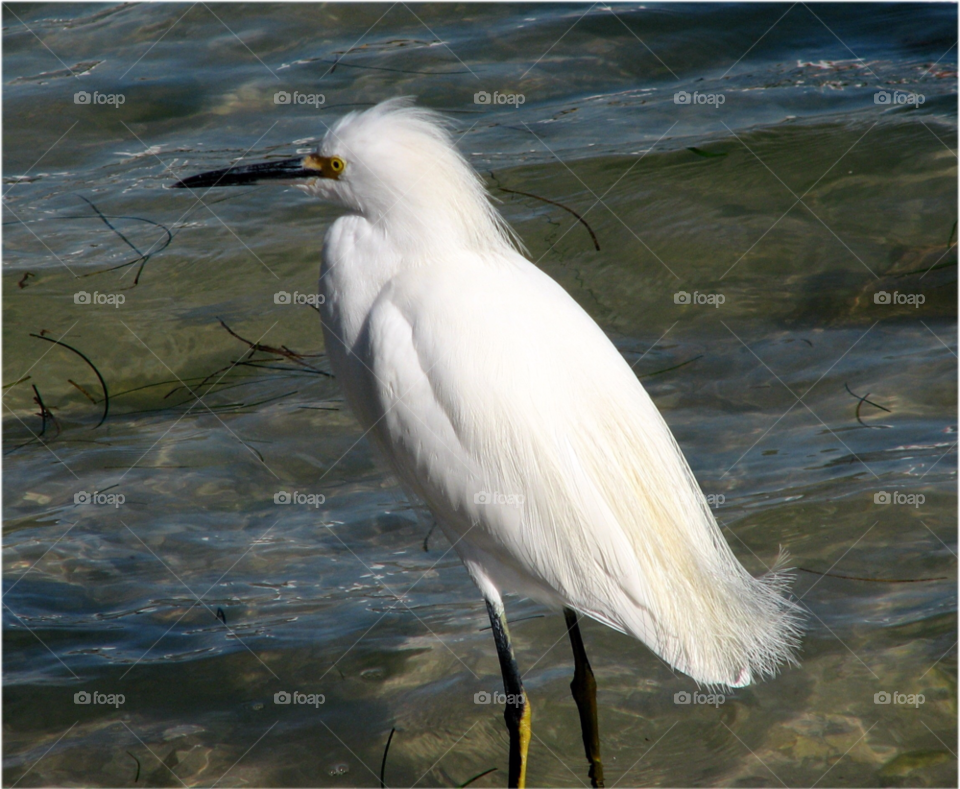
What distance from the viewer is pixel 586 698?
2.71 m

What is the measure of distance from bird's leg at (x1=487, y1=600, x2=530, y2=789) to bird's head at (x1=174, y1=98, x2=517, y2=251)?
96 centimetres

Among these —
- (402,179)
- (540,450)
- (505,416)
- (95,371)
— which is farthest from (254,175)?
(95,371)

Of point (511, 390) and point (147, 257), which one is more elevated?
point (147, 257)

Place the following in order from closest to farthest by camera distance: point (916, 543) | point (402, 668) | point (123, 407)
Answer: point (402, 668)
point (916, 543)
point (123, 407)

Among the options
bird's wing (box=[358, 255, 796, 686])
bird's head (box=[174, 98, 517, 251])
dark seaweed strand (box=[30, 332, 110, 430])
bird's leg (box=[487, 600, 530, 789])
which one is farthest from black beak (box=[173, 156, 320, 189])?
dark seaweed strand (box=[30, 332, 110, 430])

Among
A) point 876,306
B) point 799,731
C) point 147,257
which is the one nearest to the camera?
point 799,731

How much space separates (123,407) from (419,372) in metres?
2.74

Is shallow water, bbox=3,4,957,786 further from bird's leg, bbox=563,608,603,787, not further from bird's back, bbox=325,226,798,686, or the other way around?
bird's back, bbox=325,226,798,686

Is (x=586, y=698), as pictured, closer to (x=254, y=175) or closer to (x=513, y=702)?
(x=513, y=702)

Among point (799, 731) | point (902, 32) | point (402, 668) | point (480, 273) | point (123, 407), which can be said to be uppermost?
point (902, 32)

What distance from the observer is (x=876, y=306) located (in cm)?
503

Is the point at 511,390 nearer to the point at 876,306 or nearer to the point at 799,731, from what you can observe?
the point at 799,731

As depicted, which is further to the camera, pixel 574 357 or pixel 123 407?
pixel 123 407

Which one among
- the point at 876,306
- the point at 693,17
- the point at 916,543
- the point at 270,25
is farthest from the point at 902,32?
the point at 916,543
